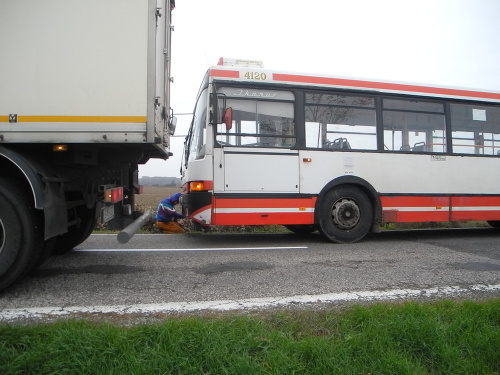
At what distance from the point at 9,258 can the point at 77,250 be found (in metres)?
2.22

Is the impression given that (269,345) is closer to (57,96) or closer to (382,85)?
(57,96)

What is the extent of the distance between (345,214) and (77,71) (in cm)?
470

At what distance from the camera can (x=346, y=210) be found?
20.5ft

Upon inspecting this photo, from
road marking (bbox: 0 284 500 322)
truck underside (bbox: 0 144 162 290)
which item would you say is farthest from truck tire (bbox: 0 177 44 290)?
road marking (bbox: 0 284 500 322)

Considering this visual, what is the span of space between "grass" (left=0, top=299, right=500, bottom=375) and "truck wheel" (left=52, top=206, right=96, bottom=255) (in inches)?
97.6

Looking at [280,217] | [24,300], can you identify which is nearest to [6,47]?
[24,300]

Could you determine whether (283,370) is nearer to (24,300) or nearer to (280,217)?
(24,300)

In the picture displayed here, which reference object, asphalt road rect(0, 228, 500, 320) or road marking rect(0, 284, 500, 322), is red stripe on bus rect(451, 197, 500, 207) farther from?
road marking rect(0, 284, 500, 322)

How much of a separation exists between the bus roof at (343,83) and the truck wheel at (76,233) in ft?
9.70

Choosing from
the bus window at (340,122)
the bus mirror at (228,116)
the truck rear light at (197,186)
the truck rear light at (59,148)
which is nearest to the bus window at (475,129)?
the bus window at (340,122)

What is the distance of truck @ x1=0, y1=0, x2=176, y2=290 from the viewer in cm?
323

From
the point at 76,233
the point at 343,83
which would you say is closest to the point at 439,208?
the point at 343,83

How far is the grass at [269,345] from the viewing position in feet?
6.99

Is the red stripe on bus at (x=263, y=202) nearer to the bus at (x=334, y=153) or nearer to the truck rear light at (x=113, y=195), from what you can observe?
the bus at (x=334, y=153)
